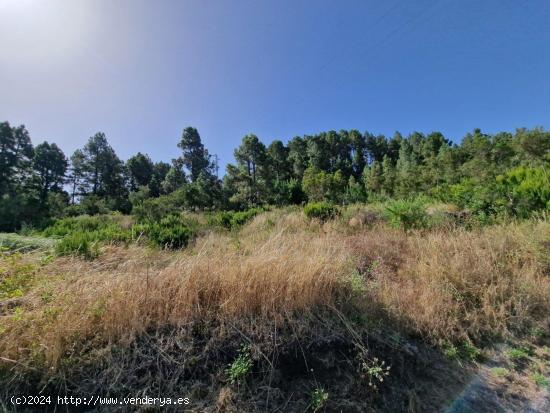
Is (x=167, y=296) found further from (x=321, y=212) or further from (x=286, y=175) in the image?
(x=286, y=175)

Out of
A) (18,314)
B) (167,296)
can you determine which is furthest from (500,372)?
(18,314)

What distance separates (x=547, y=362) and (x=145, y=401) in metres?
2.90

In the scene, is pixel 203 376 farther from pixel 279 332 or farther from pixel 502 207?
pixel 502 207

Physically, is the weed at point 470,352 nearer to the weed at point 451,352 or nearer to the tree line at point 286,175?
the weed at point 451,352

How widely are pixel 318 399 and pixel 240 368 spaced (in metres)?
0.51

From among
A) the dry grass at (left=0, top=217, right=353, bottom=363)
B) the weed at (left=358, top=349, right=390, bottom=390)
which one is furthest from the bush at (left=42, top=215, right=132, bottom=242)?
the weed at (left=358, top=349, right=390, bottom=390)

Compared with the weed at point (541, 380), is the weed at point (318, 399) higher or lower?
higher

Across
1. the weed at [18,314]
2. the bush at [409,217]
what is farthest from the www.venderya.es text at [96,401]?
the bush at [409,217]

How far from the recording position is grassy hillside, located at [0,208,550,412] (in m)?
1.49

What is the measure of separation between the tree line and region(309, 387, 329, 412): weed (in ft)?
18.0

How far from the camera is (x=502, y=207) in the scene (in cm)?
480

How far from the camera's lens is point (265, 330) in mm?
1713

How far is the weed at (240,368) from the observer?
150 cm

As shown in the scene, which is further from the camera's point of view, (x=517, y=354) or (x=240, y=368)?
(x=517, y=354)
